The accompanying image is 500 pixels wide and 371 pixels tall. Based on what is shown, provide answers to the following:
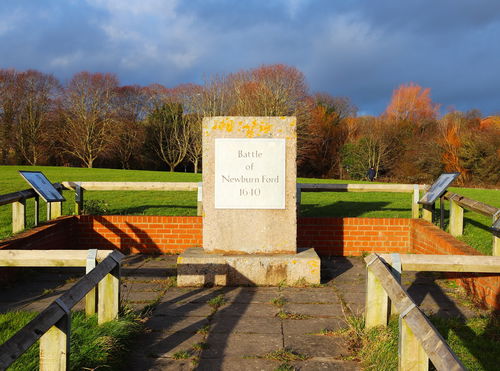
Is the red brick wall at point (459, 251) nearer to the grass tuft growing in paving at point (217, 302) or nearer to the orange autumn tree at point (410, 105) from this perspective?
the grass tuft growing in paving at point (217, 302)

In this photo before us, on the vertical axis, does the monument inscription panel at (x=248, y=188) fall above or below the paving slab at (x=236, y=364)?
above

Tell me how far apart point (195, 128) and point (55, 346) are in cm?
3927

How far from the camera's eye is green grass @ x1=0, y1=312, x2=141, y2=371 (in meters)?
2.95

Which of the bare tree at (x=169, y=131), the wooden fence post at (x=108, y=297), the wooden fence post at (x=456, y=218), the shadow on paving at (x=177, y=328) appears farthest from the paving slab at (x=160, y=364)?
the bare tree at (x=169, y=131)

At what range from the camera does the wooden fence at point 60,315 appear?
1.92m

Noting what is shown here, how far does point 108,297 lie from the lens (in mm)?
3635

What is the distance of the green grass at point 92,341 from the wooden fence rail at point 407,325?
191 cm

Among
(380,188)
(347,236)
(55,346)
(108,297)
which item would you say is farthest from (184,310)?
(380,188)

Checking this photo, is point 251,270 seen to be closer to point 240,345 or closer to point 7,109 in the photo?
point 240,345

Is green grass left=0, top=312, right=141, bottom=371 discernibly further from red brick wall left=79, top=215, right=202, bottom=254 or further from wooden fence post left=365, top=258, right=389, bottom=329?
red brick wall left=79, top=215, right=202, bottom=254

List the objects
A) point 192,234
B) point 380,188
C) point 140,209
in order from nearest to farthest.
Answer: point 192,234, point 380,188, point 140,209

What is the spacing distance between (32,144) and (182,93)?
14.5m

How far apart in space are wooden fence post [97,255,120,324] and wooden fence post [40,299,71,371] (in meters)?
1.15

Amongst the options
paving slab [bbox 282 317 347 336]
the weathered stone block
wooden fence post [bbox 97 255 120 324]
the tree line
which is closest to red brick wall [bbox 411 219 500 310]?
paving slab [bbox 282 317 347 336]
